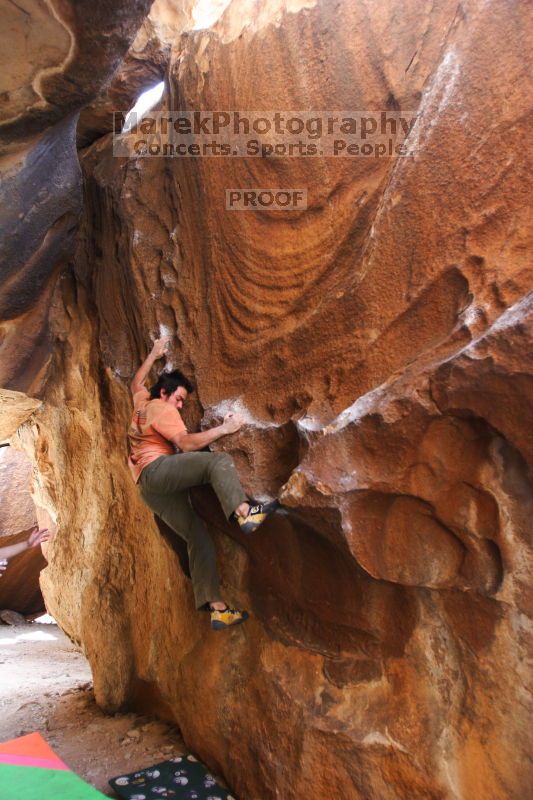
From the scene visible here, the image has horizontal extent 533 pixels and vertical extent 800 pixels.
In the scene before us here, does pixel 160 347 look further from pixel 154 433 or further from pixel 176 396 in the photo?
pixel 154 433

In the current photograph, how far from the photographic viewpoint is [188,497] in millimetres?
3143

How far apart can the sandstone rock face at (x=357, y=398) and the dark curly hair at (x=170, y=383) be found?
91mm

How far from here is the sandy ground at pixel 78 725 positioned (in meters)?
3.36

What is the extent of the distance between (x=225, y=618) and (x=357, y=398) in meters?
1.06

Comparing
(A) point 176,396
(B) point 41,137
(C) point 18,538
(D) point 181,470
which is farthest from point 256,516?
(C) point 18,538

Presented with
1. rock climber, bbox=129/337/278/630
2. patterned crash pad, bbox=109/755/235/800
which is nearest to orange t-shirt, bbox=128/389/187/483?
rock climber, bbox=129/337/278/630

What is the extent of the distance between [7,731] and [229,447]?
2.40m

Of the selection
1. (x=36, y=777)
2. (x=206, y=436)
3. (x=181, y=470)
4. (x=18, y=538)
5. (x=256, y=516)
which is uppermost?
(x=206, y=436)

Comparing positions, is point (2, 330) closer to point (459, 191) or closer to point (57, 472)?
point (57, 472)

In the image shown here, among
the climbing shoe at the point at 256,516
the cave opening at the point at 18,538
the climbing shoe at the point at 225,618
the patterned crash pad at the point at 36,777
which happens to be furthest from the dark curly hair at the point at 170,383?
the cave opening at the point at 18,538

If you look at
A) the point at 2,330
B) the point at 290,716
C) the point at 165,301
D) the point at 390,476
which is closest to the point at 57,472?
the point at 2,330

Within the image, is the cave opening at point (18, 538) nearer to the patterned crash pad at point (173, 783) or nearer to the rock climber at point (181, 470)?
the patterned crash pad at point (173, 783)

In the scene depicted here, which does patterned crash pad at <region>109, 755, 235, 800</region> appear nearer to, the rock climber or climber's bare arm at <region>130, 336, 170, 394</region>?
the rock climber

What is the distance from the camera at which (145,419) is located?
312 cm
